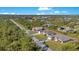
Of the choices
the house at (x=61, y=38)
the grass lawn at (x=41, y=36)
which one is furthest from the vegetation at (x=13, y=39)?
the house at (x=61, y=38)

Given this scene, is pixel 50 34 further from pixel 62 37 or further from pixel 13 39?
pixel 13 39

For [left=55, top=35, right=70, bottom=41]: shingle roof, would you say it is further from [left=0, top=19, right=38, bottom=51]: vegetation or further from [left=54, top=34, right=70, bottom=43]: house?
[left=0, top=19, right=38, bottom=51]: vegetation

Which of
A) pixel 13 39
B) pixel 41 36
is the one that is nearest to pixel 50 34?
pixel 41 36

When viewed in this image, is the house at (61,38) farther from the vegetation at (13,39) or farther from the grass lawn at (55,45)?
the vegetation at (13,39)

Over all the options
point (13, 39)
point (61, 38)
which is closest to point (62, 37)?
point (61, 38)

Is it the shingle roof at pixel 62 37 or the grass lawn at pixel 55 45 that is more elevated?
the shingle roof at pixel 62 37

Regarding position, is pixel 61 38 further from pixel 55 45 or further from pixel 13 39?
pixel 13 39

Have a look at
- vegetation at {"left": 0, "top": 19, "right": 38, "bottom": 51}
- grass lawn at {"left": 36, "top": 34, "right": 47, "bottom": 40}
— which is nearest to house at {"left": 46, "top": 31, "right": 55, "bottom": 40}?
grass lawn at {"left": 36, "top": 34, "right": 47, "bottom": 40}

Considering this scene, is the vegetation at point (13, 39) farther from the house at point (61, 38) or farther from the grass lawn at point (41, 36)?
the house at point (61, 38)

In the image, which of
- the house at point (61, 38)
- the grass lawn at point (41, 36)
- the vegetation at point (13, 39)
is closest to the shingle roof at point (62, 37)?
the house at point (61, 38)
